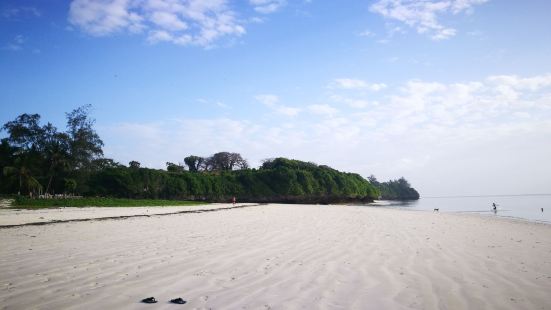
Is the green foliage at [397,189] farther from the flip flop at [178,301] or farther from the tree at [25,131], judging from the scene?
the flip flop at [178,301]

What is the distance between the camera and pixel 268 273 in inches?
203

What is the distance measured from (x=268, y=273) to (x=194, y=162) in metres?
93.9

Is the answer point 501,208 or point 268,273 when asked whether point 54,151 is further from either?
point 501,208

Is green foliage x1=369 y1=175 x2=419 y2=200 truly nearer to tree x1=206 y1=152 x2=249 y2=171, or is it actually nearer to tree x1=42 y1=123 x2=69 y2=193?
tree x1=206 y1=152 x2=249 y2=171

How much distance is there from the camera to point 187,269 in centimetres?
534

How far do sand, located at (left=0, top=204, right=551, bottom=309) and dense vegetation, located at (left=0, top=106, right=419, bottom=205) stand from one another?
79.6ft

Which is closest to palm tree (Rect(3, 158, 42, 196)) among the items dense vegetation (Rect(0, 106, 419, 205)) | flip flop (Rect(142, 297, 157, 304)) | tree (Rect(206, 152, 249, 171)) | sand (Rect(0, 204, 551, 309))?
dense vegetation (Rect(0, 106, 419, 205))

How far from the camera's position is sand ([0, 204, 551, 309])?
3.95 metres

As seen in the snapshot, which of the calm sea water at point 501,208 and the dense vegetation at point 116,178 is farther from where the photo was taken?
the dense vegetation at point 116,178

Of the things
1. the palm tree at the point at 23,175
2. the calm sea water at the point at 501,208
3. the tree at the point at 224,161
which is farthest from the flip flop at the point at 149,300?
the tree at the point at 224,161

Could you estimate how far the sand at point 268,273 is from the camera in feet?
12.9

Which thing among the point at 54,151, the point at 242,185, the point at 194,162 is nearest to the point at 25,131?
the point at 54,151

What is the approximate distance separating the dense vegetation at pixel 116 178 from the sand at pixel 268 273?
24271 mm

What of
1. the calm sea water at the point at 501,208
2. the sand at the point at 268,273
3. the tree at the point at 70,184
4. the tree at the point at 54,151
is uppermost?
the tree at the point at 54,151
